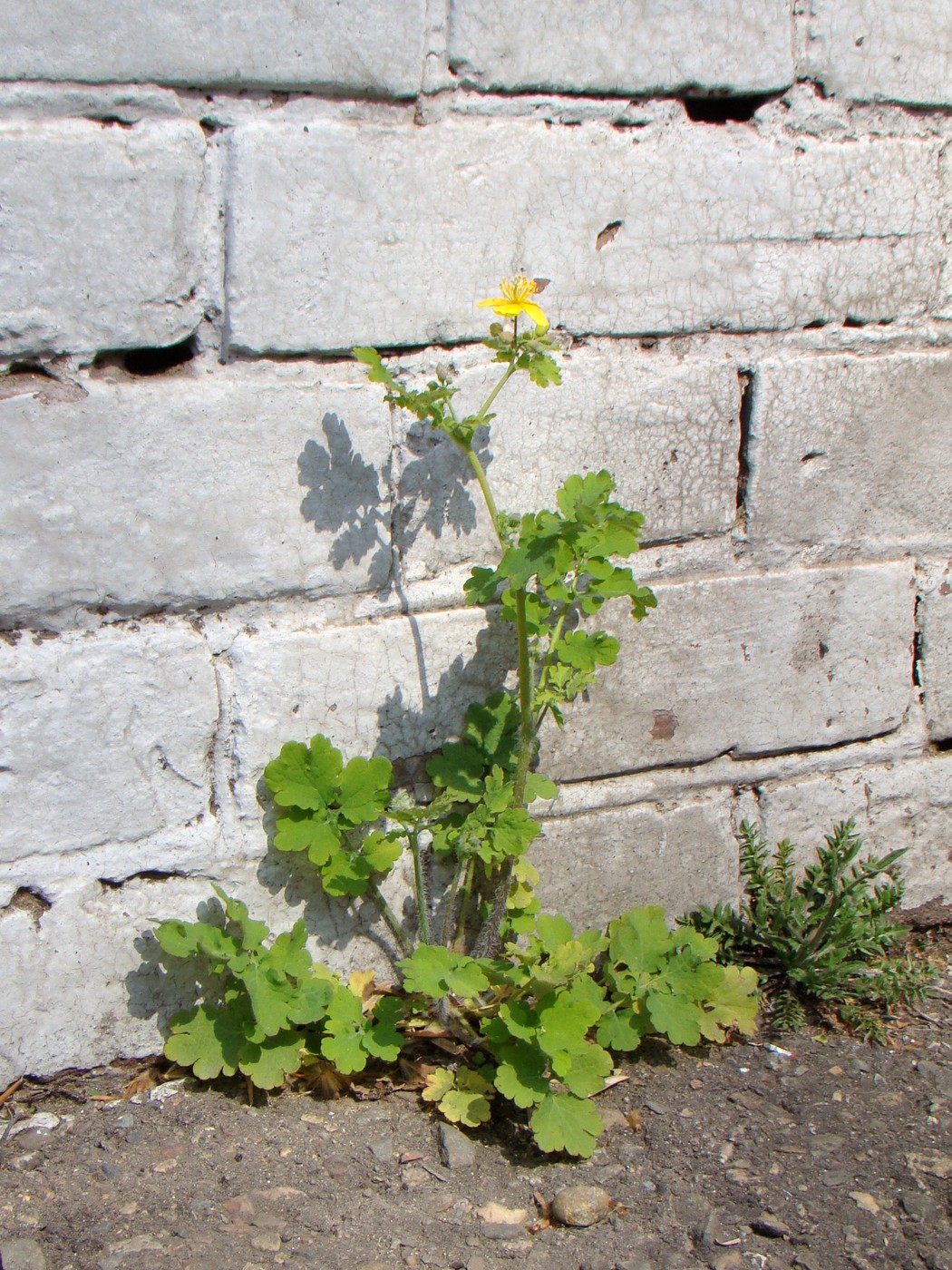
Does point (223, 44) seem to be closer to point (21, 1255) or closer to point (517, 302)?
point (517, 302)

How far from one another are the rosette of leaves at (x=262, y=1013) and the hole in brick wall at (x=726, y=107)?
178cm

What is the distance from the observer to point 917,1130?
1.98 meters

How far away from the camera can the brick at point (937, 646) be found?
2494 millimetres

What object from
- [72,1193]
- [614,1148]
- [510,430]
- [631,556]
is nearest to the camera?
[72,1193]

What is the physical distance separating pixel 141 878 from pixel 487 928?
67 centimetres

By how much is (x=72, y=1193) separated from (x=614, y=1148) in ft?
3.01

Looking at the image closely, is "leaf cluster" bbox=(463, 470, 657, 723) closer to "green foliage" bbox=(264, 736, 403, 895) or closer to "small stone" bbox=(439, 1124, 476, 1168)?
"green foliage" bbox=(264, 736, 403, 895)

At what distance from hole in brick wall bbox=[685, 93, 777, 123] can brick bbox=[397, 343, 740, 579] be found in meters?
0.50

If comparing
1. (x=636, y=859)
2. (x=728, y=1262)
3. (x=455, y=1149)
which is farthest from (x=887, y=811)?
(x=455, y=1149)

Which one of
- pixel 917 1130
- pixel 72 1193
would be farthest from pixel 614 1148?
pixel 72 1193

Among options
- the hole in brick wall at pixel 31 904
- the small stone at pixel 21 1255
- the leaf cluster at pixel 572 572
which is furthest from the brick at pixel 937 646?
the small stone at pixel 21 1255

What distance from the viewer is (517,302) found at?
186 centimetres

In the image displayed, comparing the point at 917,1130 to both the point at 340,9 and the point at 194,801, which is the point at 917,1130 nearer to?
the point at 194,801

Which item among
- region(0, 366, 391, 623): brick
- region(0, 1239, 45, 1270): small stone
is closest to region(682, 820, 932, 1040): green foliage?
region(0, 366, 391, 623): brick
